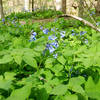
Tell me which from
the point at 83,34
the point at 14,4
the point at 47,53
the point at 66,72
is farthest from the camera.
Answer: the point at 14,4

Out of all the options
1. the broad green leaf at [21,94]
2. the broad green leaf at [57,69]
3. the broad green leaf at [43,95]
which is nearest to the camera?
the broad green leaf at [21,94]

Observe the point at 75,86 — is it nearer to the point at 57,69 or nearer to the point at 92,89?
the point at 92,89

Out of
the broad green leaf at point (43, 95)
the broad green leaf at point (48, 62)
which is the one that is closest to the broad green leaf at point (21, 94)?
the broad green leaf at point (43, 95)

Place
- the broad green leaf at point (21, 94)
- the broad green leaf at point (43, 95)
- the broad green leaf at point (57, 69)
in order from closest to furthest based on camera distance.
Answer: the broad green leaf at point (21, 94)
the broad green leaf at point (43, 95)
the broad green leaf at point (57, 69)

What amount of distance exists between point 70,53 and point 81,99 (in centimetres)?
41

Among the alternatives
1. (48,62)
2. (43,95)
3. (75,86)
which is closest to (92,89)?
(75,86)

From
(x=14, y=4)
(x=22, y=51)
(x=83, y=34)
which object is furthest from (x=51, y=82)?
(x=14, y=4)

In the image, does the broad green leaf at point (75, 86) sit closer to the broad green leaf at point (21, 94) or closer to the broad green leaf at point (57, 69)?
the broad green leaf at point (21, 94)

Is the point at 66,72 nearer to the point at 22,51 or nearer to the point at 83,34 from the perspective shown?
the point at 22,51

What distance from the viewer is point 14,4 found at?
94.1 ft

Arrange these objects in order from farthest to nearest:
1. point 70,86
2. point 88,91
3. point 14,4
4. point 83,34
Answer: point 14,4
point 83,34
point 88,91
point 70,86

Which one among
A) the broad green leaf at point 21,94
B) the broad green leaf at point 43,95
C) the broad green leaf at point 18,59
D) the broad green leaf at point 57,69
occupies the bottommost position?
the broad green leaf at point 43,95

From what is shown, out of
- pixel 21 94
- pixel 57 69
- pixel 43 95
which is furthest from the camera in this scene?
Result: pixel 57 69

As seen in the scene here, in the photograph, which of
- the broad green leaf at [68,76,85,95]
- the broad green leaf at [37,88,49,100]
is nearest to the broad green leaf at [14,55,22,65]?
the broad green leaf at [37,88,49,100]
